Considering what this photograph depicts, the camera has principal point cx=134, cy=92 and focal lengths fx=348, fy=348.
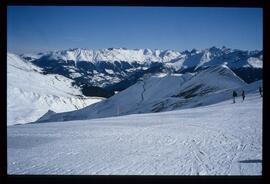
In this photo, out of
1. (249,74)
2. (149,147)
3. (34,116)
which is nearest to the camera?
(149,147)

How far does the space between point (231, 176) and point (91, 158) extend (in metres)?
2.58

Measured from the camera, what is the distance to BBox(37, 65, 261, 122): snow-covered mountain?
55172 millimetres

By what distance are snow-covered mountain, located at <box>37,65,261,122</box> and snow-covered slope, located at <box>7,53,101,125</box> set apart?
88.0 ft

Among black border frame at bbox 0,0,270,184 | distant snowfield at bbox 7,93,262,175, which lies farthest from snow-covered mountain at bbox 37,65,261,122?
black border frame at bbox 0,0,270,184

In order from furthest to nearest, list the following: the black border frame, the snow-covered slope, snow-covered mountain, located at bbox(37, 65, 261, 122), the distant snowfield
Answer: the snow-covered slope
snow-covered mountain, located at bbox(37, 65, 261, 122)
the distant snowfield
the black border frame

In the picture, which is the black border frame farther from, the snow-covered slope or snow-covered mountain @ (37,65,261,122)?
the snow-covered slope

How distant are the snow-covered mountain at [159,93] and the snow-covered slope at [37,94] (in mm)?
26817

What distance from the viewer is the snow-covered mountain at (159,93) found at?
55172 mm
